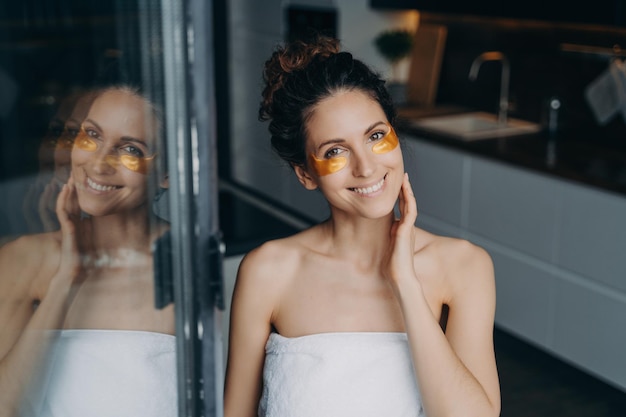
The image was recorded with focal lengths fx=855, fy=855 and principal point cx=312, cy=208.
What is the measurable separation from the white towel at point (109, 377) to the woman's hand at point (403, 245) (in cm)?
58

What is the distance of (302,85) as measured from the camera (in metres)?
1.52

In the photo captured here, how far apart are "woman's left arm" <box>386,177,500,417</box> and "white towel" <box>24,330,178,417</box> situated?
57 cm

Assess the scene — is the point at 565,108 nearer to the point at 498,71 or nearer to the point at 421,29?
the point at 498,71

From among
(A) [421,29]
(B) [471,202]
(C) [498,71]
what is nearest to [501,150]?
(B) [471,202]

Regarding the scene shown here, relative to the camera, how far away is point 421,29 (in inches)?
191

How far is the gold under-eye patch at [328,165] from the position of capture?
144 cm

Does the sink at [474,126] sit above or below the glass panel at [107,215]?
below

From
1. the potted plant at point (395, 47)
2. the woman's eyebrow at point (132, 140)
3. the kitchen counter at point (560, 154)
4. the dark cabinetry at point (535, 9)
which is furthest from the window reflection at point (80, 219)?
the potted plant at point (395, 47)

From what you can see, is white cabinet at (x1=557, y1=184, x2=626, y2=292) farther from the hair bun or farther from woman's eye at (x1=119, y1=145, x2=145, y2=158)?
woman's eye at (x1=119, y1=145, x2=145, y2=158)

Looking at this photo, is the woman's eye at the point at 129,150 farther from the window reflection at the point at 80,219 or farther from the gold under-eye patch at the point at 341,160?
the gold under-eye patch at the point at 341,160

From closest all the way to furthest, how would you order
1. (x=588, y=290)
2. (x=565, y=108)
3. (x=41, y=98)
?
(x=41, y=98) < (x=588, y=290) < (x=565, y=108)

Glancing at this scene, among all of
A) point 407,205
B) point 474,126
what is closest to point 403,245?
point 407,205

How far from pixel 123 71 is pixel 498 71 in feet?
12.9

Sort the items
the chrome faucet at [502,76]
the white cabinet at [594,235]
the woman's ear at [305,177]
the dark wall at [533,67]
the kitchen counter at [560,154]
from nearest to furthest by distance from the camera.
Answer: the woman's ear at [305,177]
the white cabinet at [594,235]
the kitchen counter at [560,154]
the dark wall at [533,67]
the chrome faucet at [502,76]
